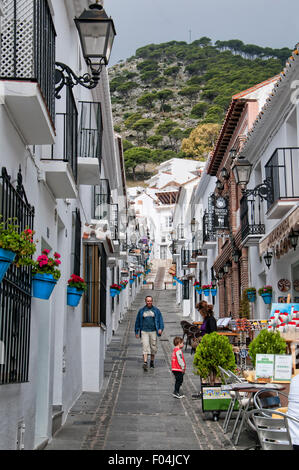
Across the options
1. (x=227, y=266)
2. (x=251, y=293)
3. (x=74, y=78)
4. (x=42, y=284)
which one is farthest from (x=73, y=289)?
(x=227, y=266)

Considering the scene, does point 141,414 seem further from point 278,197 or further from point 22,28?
point 22,28

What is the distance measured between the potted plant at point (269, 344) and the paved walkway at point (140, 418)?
1193 millimetres

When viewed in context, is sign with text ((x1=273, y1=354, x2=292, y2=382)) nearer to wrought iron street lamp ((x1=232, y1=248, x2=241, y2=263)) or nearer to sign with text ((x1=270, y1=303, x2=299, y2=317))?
sign with text ((x1=270, y1=303, x2=299, y2=317))

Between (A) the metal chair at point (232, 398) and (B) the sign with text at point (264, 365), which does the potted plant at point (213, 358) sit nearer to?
(A) the metal chair at point (232, 398)

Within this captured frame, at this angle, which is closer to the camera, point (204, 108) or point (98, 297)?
point (98, 297)

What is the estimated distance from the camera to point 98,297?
12422 millimetres

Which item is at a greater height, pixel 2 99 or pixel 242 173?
pixel 242 173

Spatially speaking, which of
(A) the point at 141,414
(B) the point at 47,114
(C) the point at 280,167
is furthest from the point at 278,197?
(B) the point at 47,114

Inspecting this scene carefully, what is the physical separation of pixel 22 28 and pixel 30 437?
13.7 feet

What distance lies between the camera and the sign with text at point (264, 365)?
25.6ft

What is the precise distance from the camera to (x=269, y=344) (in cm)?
824

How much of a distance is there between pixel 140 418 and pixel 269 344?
252cm

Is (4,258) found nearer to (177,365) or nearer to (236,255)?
(177,365)
